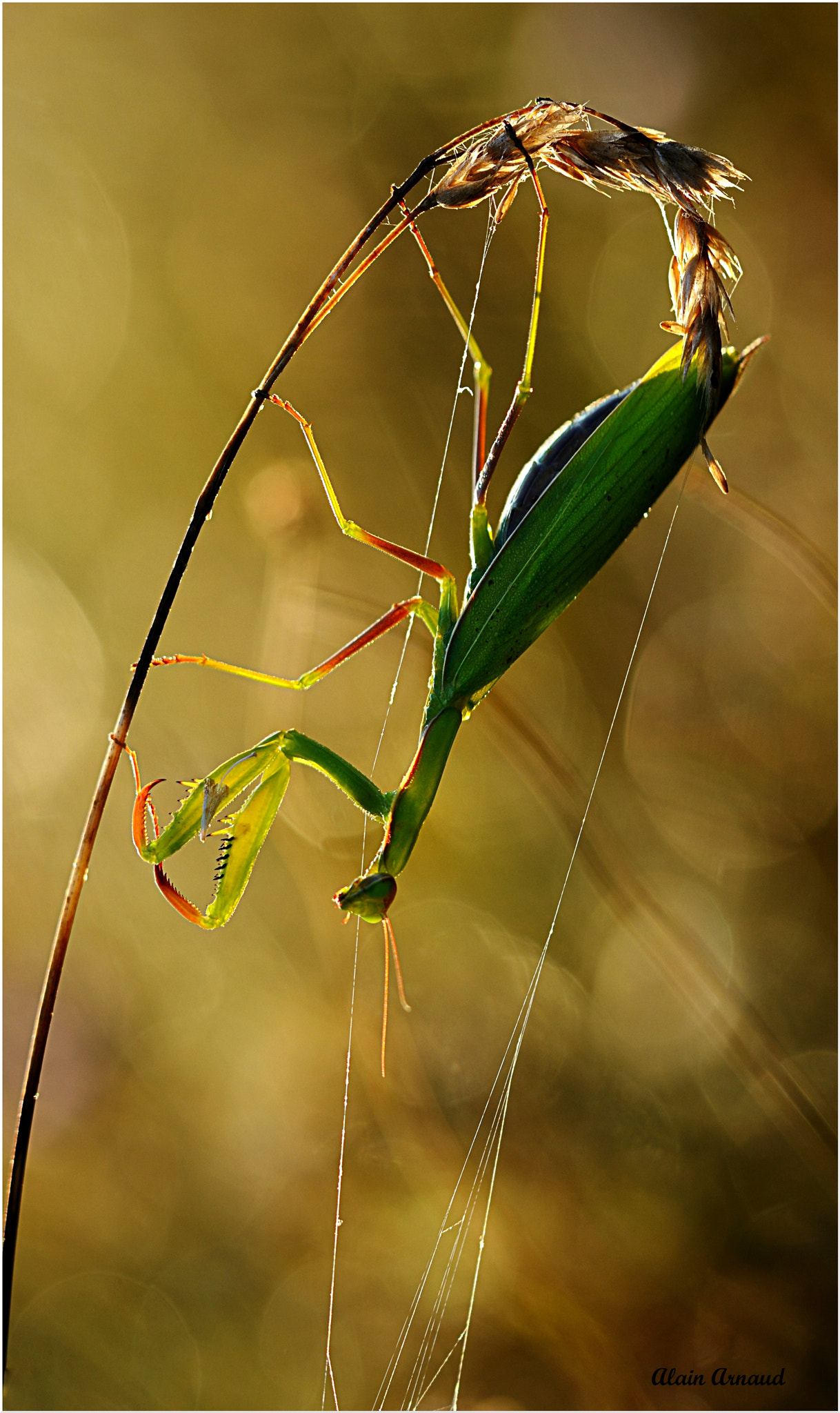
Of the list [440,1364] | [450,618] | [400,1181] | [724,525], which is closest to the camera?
[450,618]

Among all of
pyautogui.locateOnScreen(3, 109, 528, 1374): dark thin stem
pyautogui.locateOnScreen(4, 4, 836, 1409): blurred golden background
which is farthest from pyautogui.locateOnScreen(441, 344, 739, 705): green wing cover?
pyautogui.locateOnScreen(4, 4, 836, 1409): blurred golden background

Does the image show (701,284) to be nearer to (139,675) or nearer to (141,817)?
(139,675)

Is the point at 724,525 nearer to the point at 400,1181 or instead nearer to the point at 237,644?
the point at 237,644

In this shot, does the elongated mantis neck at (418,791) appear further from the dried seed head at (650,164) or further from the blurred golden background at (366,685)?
the blurred golden background at (366,685)

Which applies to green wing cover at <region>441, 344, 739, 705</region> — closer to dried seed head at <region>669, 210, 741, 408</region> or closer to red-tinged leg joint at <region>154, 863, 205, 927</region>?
dried seed head at <region>669, 210, 741, 408</region>

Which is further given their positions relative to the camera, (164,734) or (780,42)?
(164,734)

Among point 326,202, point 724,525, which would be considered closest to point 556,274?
point 326,202
